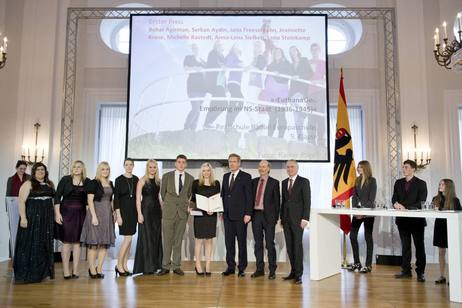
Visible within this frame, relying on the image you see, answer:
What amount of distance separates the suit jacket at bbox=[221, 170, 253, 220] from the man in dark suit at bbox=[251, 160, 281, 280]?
0.30 feet

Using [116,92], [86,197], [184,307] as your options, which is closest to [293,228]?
[184,307]

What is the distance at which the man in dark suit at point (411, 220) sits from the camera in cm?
492

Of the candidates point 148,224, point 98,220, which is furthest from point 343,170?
point 98,220

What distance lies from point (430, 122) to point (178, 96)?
432 centimetres

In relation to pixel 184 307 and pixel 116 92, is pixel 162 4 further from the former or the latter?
pixel 184 307

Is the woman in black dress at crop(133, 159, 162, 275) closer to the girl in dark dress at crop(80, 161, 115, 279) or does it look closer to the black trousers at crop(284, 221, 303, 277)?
the girl in dark dress at crop(80, 161, 115, 279)

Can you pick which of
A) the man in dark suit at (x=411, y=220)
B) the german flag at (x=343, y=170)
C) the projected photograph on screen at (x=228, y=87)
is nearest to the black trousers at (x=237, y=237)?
the german flag at (x=343, y=170)

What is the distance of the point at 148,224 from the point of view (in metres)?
5.12

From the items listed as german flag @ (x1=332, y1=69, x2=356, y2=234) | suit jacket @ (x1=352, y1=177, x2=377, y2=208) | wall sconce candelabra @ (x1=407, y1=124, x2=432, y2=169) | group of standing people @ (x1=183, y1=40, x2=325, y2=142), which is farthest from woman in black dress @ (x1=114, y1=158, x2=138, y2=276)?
wall sconce candelabra @ (x1=407, y1=124, x2=432, y2=169)

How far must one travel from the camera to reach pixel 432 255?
21.8 ft

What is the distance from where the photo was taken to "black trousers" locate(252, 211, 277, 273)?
497 centimetres

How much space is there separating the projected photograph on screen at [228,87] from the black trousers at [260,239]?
1690 millimetres

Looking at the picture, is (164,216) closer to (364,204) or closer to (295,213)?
(295,213)

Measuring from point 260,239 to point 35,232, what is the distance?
266 cm
